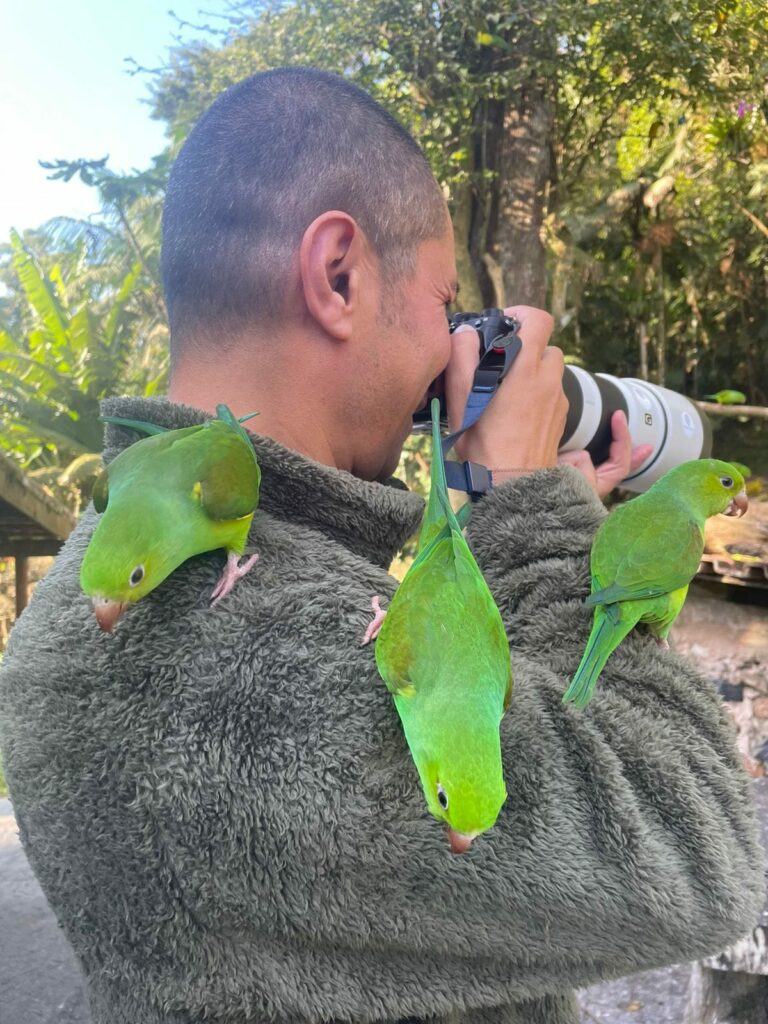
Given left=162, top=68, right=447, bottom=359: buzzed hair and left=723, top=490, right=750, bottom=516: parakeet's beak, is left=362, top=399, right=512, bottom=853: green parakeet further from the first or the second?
A: left=723, top=490, right=750, bottom=516: parakeet's beak

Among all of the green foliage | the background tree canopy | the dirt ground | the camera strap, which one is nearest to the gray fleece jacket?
the camera strap

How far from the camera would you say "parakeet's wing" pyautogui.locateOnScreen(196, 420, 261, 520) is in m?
0.88

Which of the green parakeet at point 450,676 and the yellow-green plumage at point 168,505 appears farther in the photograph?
the yellow-green plumage at point 168,505

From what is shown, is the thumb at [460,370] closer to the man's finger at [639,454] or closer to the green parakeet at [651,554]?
the green parakeet at [651,554]

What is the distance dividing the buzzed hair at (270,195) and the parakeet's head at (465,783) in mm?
594

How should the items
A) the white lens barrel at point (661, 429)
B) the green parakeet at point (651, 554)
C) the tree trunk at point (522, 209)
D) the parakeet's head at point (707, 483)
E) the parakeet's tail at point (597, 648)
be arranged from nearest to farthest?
the parakeet's tail at point (597, 648), the green parakeet at point (651, 554), the parakeet's head at point (707, 483), the white lens barrel at point (661, 429), the tree trunk at point (522, 209)

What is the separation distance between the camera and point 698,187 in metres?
6.36

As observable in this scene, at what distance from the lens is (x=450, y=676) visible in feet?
2.47

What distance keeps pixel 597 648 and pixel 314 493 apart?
374mm

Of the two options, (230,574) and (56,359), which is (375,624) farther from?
(56,359)

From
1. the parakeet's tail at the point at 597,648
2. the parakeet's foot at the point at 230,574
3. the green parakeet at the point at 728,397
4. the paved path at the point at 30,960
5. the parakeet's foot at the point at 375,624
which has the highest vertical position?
the parakeet's foot at the point at 230,574

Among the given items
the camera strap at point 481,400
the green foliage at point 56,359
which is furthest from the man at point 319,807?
the green foliage at point 56,359

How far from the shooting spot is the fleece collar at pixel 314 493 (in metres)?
0.98

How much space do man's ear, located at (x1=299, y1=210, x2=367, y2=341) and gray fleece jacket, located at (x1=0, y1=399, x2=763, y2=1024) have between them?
0.35 m
